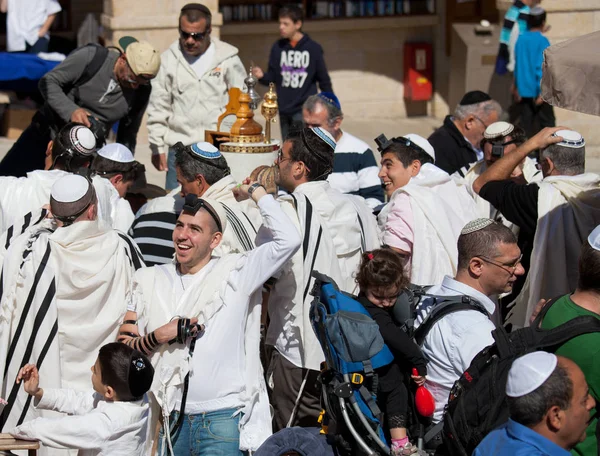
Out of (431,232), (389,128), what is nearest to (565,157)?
(431,232)

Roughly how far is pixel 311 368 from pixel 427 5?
1084 centimetres

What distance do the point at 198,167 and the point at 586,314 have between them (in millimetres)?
2329

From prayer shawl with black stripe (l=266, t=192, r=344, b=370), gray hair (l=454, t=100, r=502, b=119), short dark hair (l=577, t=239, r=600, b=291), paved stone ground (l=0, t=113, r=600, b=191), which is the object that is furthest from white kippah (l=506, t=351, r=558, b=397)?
paved stone ground (l=0, t=113, r=600, b=191)

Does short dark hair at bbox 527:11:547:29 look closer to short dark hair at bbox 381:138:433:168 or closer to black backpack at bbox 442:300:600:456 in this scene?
short dark hair at bbox 381:138:433:168

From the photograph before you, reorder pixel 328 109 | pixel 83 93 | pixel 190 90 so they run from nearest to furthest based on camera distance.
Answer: pixel 328 109 → pixel 83 93 → pixel 190 90

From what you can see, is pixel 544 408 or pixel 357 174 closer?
pixel 544 408

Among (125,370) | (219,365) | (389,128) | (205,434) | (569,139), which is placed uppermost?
(569,139)

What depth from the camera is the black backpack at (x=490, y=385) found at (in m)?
3.51

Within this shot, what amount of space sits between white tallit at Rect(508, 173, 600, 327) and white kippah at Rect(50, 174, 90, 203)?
7.35 ft

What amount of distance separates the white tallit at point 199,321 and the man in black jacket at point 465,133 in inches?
122

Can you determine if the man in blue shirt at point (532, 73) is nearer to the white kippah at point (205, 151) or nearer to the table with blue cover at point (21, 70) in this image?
the table with blue cover at point (21, 70)

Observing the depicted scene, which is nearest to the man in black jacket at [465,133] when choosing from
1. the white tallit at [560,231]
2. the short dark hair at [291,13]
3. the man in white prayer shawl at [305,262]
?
the white tallit at [560,231]

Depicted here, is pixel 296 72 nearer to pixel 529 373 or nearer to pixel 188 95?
pixel 188 95

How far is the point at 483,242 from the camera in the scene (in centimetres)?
415
